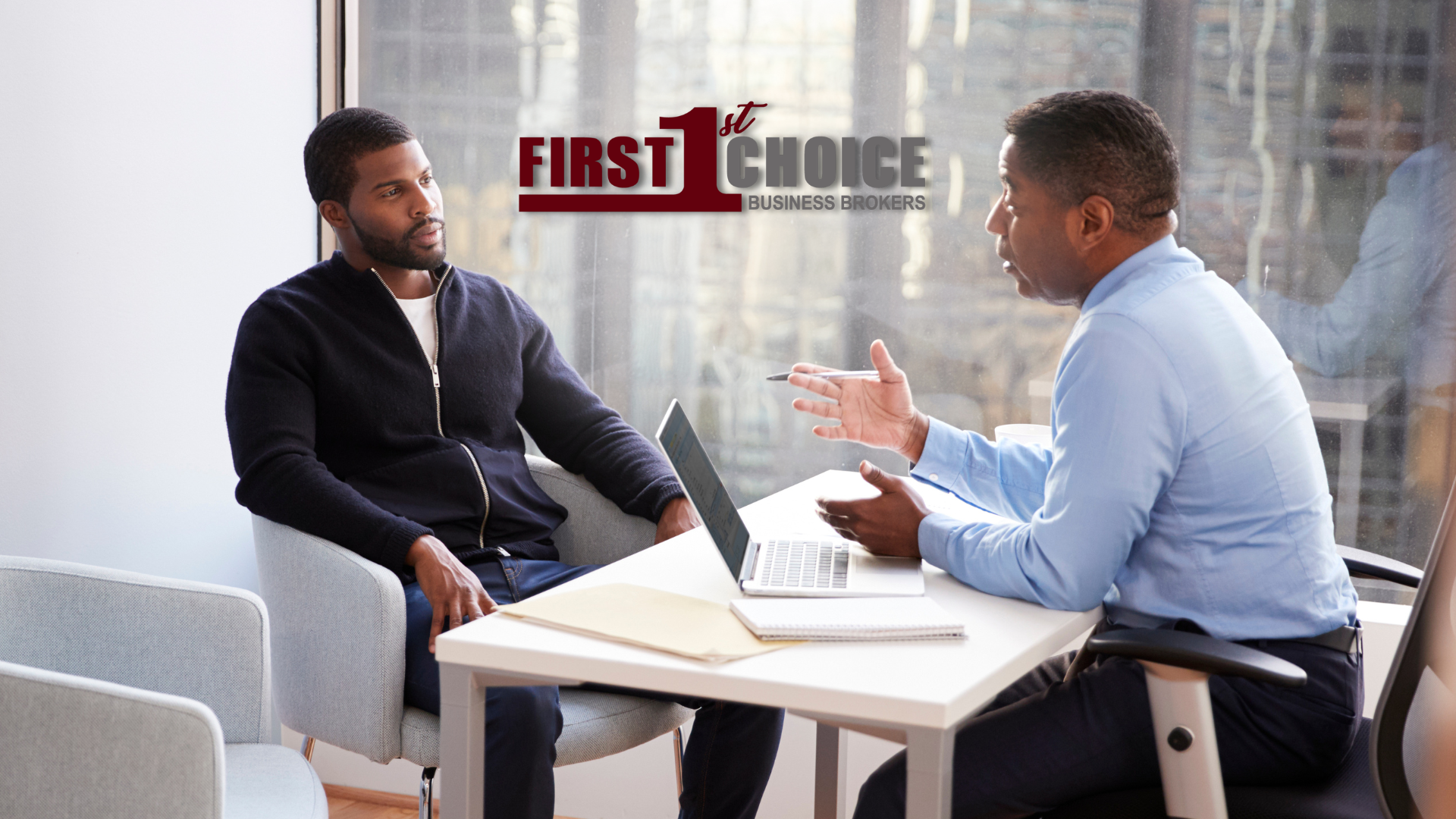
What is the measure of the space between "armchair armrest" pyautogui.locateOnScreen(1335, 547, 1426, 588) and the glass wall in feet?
2.82

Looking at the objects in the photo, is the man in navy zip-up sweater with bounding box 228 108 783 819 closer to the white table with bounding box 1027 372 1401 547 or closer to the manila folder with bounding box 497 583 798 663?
the manila folder with bounding box 497 583 798 663

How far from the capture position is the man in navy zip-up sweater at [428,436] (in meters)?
1.98

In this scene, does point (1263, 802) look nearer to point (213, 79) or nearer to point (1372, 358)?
point (1372, 358)

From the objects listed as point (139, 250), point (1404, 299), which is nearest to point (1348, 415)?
point (1404, 299)

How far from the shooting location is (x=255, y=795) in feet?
5.59

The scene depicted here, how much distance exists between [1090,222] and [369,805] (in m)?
2.28

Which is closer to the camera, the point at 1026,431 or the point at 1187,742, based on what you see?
the point at 1187,742

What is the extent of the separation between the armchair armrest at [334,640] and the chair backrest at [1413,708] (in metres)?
1.31

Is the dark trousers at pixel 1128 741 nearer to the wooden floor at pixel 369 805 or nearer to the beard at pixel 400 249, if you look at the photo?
the beard at pixel 400 249

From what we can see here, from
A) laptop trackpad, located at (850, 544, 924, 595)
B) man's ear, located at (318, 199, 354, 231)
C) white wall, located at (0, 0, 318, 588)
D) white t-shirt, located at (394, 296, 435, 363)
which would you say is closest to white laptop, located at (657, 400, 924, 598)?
laptop trackpad, located at (850, 544, 924, 595)

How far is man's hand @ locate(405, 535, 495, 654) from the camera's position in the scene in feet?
6.36

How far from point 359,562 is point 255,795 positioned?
1.20ft

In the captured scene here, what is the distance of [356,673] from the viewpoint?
1916 mm

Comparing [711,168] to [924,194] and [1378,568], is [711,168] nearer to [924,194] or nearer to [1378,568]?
→ [924,194]
